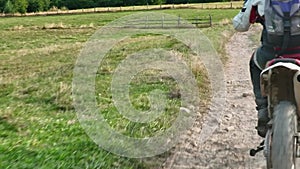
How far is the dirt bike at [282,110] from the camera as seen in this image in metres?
3.32

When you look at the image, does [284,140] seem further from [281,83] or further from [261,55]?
[261,55]

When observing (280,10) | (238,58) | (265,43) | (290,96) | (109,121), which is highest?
(280,10)

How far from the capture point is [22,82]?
9305 millimetres

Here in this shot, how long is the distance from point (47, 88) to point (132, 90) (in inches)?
62.7

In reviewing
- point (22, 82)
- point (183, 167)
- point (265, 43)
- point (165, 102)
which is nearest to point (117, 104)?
point (165, 102)

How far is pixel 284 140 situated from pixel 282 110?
249 mm

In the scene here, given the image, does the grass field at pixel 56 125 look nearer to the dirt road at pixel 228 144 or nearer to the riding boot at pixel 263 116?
the dirt road at pixel 228 144

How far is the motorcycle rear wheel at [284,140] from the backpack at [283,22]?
1.99 feet

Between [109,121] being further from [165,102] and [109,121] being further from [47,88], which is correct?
[47,88]

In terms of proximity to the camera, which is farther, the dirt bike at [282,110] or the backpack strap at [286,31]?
the backpack strap at [286,31]

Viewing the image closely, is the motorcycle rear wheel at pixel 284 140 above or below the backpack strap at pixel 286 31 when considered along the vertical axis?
below

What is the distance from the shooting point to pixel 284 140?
3.31 m

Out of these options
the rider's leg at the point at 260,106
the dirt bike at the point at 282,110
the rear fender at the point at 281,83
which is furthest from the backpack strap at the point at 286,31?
the rider's leg at the point at 260,106

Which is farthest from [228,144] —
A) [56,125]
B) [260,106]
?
[56,125]
